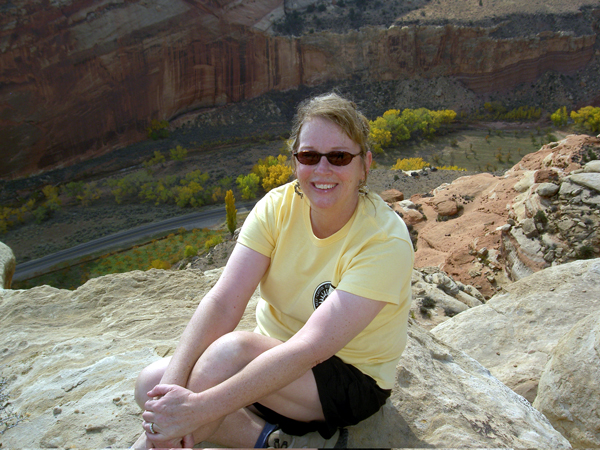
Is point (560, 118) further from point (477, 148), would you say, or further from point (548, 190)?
point (548, 190)

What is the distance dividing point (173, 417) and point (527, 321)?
4.91m

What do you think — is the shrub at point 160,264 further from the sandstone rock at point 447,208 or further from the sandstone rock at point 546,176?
the sandstone rock at point 546,176

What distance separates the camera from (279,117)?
117 ft

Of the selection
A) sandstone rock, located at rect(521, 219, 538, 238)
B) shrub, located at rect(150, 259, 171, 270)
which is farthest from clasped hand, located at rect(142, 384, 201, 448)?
shrub, located at rect(150, 259, 171, 270)

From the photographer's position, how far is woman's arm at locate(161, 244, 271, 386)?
2.41 m

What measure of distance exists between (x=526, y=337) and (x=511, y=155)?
2744 cm

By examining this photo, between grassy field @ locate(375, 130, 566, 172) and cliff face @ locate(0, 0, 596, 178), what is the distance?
669 cm

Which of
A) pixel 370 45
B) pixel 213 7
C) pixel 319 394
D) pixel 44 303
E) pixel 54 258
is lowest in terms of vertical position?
pixel 54 258

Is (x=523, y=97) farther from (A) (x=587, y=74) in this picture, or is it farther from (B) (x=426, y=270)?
(B) (x=426, y=270)

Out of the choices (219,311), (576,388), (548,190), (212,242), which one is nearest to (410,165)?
(212,242)

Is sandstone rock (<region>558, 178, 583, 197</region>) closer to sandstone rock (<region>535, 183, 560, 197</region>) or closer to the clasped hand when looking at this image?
sandstone rock (<region>535, 183, 560, 197</region>)

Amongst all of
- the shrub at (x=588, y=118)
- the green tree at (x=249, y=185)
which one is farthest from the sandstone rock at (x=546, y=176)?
the shrub at (x=588, y=118)

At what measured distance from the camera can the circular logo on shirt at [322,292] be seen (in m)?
2.54

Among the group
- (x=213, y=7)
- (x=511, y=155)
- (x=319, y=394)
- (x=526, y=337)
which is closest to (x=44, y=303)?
(x=319, y=394)
